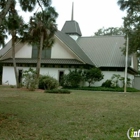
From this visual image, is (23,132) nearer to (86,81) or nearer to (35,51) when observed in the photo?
(86,81)

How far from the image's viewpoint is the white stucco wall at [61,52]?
2623 centimetres

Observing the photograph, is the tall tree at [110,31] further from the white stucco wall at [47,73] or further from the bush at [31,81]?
the bush at [31,81]

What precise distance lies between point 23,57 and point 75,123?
23.0m

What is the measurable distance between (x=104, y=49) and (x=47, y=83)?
11.7 metres

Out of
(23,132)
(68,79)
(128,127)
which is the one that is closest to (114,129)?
(128,127)

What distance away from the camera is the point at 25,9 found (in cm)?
926

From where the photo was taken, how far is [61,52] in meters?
26.9

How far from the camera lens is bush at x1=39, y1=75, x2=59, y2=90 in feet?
68.1

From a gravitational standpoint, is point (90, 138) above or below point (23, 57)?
below

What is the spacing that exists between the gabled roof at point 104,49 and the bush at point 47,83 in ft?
26.8

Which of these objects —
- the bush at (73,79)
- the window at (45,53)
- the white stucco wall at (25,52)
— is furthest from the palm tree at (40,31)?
the white stucco wall at (25,52)

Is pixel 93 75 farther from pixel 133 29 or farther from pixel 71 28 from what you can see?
pixel 71 28

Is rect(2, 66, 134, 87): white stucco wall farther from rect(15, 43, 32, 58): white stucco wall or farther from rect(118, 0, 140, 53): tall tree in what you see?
rect(118, 0, 140, 53): tall tree

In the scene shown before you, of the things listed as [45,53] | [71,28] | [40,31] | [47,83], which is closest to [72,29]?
A: [71,28]
